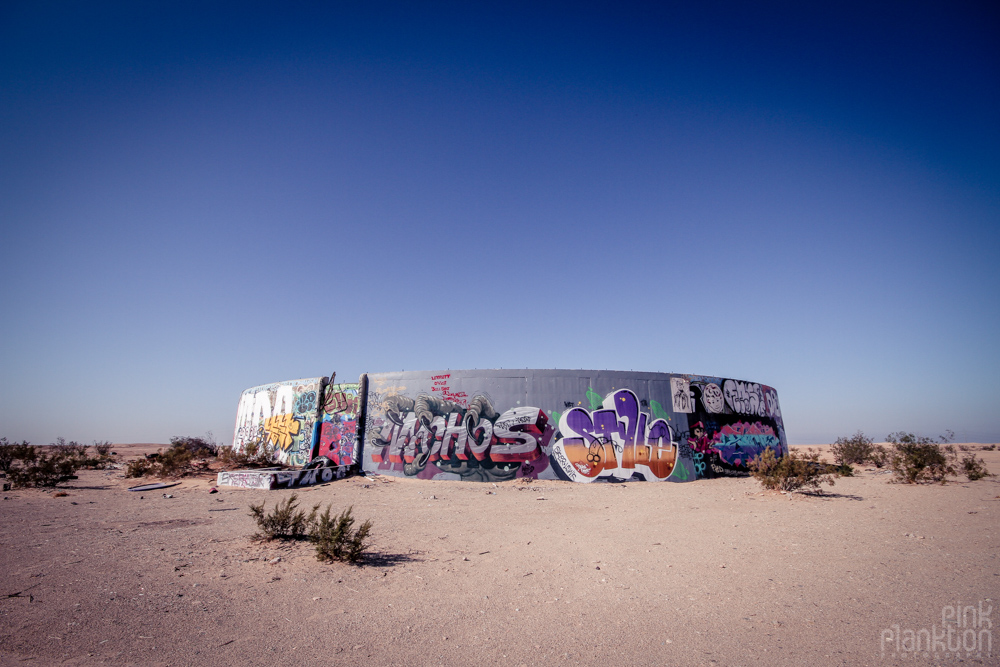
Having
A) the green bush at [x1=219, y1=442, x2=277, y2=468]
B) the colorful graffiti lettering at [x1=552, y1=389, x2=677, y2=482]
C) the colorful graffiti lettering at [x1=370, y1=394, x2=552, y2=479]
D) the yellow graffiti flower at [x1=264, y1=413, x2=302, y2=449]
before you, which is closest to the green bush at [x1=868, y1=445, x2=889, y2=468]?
the colorful graffiti lettering at [x1=552, y1=389, x2=677, y2=482]

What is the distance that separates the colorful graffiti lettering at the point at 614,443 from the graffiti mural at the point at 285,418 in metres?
11.6

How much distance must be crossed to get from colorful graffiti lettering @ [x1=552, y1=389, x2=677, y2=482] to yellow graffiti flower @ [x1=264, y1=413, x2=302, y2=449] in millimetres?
12790

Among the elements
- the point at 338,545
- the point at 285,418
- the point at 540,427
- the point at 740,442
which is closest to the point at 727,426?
the point at 740,442

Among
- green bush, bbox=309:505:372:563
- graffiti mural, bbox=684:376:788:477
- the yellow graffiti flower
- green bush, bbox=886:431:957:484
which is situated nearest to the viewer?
green bush, bbox=309:505:372:563

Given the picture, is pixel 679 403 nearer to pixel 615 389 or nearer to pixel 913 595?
pixel 615 389

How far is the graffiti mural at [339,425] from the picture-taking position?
19.5 m

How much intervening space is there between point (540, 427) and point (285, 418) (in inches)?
514

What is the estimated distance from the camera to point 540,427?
60.1 ft

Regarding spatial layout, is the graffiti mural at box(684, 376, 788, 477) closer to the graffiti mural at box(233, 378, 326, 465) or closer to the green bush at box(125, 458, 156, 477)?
→ the graffiti mural at box(233, 378, 326, 465)

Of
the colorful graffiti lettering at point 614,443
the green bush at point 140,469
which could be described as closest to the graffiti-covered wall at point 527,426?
the colorful graffiti lettering at point 614,443

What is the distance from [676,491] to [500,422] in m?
7.14

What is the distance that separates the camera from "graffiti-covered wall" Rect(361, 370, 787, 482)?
1809 cm

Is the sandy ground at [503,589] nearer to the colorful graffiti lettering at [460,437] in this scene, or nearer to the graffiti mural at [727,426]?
the colorful graffiti lettering at [460,437]

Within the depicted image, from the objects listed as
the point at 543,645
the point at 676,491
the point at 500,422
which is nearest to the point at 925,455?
the point at 676,491
